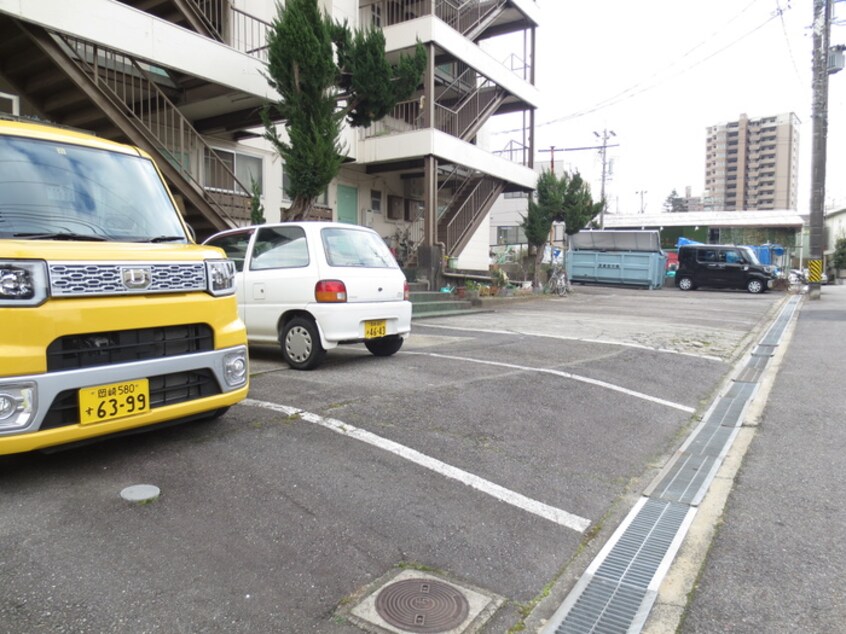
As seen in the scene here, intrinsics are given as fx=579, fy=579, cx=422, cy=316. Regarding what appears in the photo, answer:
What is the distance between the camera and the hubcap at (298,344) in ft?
21.1

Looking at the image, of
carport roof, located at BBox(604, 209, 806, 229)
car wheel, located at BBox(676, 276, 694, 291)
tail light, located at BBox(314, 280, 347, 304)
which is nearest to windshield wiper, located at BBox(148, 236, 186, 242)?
tail light, located at BBox(314, 280, 347, 304)

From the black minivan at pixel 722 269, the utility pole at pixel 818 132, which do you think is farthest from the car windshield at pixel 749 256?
the utility pole at pixel 818 132

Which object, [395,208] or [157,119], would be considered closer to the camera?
[157,119]

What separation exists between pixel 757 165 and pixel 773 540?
11533cm

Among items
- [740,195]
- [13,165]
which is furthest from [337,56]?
[740,195]

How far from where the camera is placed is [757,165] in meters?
100

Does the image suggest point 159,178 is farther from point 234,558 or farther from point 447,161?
point 447,161

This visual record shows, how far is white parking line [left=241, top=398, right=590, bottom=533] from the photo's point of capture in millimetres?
3482

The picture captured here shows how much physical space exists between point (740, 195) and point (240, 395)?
115m

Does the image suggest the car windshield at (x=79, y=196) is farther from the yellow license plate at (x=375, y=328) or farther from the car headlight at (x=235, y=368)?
the yellow license plate at (x=375, y=328)

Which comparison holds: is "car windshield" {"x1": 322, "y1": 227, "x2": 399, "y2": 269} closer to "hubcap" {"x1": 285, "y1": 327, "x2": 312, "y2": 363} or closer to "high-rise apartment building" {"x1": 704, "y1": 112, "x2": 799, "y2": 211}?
"hubcap" {"x1": 285, "y1": 327, "x2": 312, "y2": 363}

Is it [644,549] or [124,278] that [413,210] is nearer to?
[124,278]

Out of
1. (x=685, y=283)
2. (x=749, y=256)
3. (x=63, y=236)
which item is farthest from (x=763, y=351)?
(x=685, y=283)

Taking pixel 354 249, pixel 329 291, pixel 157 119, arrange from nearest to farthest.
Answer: pixel 329 291 < pixel 354 249 < pixel 157 119
